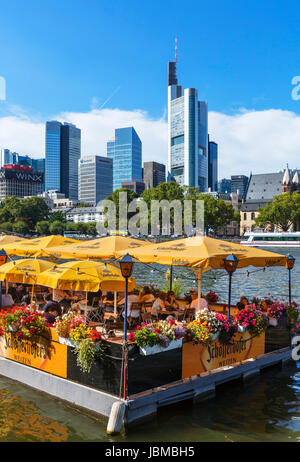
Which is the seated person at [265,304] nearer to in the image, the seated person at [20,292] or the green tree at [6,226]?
the seated person at [20,292]

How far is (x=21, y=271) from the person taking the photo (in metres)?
13.6

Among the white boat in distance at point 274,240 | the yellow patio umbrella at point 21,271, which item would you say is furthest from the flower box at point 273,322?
the white boat in distance at point 274,240

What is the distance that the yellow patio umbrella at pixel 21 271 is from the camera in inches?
541

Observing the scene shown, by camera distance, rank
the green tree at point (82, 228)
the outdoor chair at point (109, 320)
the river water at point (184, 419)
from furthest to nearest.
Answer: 1. the green tree at point (82, 228)
2. the outdoor chair at point (109, 320)
3. the river water at point (184, 419)

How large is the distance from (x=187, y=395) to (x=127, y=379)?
2161mm

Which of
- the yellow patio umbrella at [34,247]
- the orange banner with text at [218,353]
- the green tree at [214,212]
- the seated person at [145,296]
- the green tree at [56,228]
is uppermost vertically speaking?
the green tree at [214,212]

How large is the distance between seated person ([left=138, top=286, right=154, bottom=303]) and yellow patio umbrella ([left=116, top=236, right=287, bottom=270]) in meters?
2.69

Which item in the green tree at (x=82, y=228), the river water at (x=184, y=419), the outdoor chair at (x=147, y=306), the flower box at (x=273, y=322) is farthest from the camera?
the green tree at (x=82, y=228)

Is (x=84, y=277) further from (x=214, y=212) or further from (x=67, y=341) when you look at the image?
(x=214, y=212)

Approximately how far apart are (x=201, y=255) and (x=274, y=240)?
408 feet

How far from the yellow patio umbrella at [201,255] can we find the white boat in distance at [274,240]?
375 feet

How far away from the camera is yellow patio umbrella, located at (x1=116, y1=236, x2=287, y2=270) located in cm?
1189

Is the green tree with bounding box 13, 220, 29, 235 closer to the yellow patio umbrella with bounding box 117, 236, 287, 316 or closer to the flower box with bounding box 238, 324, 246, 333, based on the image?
the yellow patio umbrella with bounding box 117, 236, 287, 316
